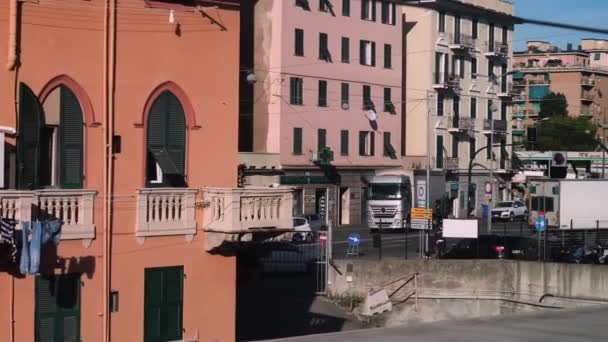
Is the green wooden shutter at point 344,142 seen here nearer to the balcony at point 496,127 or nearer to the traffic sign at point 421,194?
the traffic sign at point 421,194

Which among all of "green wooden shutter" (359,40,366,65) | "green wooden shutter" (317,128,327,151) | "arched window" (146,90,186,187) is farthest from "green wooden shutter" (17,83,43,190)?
"green wooden shutter" (359,40,366,65)

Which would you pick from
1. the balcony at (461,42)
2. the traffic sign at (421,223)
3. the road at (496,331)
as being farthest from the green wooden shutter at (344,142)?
the road at (496,331)

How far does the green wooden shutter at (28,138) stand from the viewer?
20.0m

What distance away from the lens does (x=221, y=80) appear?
23.4 m

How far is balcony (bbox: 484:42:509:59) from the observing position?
8306 centimetres

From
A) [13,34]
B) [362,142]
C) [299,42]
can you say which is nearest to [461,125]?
[362,142]

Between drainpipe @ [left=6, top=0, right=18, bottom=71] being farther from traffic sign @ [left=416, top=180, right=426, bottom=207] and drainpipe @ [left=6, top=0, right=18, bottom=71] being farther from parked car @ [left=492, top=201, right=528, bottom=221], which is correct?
parked car @ [left=492, top=201, right=528, bottom=221]

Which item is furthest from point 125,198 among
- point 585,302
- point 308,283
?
point 585,302

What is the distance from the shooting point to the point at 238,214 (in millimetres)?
22641

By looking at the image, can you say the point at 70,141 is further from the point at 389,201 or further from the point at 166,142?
the point at 389,201

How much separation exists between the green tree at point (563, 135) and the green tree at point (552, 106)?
5.27 metres

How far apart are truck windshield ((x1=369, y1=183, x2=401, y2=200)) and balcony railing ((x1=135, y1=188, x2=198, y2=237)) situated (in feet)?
127

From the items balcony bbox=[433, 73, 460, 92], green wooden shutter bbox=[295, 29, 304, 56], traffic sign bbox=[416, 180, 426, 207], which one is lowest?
traffic sign bbox=[416, 180, 426, 207]

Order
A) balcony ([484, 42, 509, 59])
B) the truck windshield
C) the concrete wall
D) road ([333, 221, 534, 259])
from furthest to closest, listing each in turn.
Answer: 1. balcony ([484, 42, 509, 59])
2. the truck windshield
3. road ([333, 221, 534, 259])
4. the concrete wall
